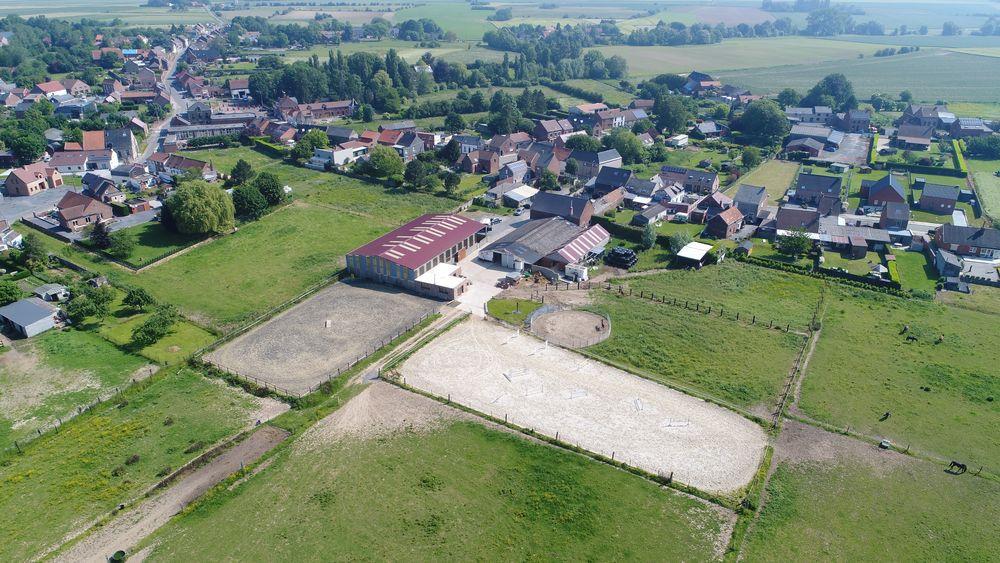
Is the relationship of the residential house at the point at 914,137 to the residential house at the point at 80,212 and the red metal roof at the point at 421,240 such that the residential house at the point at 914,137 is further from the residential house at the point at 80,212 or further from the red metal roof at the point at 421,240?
the residential house at the point at 80,212

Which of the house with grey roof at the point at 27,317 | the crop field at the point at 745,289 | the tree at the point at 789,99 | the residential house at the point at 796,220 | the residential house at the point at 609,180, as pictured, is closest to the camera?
the house with grey roof at the point at 27,317

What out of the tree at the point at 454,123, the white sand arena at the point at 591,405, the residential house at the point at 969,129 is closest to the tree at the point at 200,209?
the white sand arena at the point at 591,405

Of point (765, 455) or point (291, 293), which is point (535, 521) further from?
point (291, 293)

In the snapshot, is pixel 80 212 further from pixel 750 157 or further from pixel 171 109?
pixel 750 157

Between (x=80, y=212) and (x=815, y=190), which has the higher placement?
(x=80, y=212)

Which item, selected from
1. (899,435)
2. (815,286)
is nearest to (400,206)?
(815,286)

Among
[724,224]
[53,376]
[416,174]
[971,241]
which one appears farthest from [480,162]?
[53,376]
